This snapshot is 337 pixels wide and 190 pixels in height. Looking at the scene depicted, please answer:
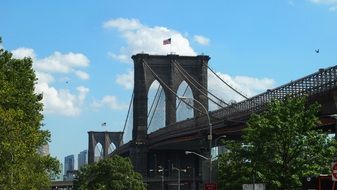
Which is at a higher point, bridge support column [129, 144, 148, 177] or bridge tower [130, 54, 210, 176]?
bridge tower [130, 54, 210, 176]

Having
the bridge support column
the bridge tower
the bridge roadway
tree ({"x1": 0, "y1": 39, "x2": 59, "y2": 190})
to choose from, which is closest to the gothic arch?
the bridge tower

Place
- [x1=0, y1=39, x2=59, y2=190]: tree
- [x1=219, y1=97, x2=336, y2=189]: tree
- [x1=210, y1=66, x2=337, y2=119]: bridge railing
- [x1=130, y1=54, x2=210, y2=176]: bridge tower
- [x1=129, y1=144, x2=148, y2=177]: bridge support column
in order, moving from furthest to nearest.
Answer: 1. [x1=130, y1=54, x2=210, y2=176]: bridge tower
2. [x1=129, y1=144, x2=148, y2=177]: bridge support column
3. [x1=210, y1=66, x2=337, y2=119]: bridge railing
4. [x1=0, y1=39, x2=59, y2=190]: tree
5. [x1=219, y1=97, x2=336, y2=189]: tree

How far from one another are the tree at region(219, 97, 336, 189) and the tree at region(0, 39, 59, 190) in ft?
44.4

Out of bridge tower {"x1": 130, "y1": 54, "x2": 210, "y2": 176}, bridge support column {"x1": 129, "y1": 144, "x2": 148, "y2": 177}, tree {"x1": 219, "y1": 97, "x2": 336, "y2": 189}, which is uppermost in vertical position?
bridge tower {"x1": 130, "y1": 54, "x2": 210, "y2": 176}

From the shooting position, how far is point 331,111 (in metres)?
56.2

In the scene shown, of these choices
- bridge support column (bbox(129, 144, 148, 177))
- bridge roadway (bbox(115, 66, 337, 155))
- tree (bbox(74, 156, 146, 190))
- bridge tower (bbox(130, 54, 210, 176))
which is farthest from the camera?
bridge tower (bbox(130, 54, 210, 176))

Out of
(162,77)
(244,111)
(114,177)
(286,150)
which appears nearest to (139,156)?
(162,77)

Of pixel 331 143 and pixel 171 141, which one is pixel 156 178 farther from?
pixel 331 143

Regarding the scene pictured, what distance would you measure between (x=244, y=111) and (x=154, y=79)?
68.3 m

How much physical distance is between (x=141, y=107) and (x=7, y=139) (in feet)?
346

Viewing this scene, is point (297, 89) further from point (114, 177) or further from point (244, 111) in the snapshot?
point (114, 177)

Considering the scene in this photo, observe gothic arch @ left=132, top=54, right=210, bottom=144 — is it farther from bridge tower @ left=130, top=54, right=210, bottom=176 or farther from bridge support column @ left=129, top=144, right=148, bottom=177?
bridge support column @ left=129, top=144, right=148, bottom=177

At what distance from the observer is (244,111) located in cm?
7919

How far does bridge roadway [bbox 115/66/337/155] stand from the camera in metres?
55.8
